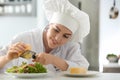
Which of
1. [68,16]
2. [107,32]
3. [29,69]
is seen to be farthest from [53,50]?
[107,32]

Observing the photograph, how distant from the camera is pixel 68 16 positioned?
2166 millimetres

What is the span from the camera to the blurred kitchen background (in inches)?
184

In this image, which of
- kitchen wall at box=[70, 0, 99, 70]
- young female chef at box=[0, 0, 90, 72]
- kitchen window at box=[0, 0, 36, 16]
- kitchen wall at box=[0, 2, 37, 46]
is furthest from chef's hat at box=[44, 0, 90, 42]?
kitchen wall at box=[70, 0, 99, 70]

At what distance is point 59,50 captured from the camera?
2.24 meters

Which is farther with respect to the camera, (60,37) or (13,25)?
(13,25)

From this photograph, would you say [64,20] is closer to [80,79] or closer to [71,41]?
[71,41]

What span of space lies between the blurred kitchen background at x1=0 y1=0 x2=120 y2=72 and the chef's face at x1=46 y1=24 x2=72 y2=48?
237cm

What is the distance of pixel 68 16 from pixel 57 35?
0.25 m

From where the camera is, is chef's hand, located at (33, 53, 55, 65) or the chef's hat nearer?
chef's hand, located at (33, 53, 55, 65)

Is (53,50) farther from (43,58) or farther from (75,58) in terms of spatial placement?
(43,58)

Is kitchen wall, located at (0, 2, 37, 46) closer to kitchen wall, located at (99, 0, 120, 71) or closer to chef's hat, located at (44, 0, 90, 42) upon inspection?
kitchen wall, located at (99, 0, 120, 71)

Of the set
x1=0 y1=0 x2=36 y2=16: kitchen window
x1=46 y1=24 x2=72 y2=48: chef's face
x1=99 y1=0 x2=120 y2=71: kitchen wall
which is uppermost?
x1=0 y1=0 x2=36 y2=16: kitchen window

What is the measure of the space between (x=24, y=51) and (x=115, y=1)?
11.4 ft

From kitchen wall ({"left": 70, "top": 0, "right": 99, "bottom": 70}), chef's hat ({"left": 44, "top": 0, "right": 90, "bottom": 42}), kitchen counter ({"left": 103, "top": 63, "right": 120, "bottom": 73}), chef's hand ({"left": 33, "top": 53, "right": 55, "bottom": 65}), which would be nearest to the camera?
chef's hand ({"left": 33, "top": 53, "right": 55, "bottom": 65})
